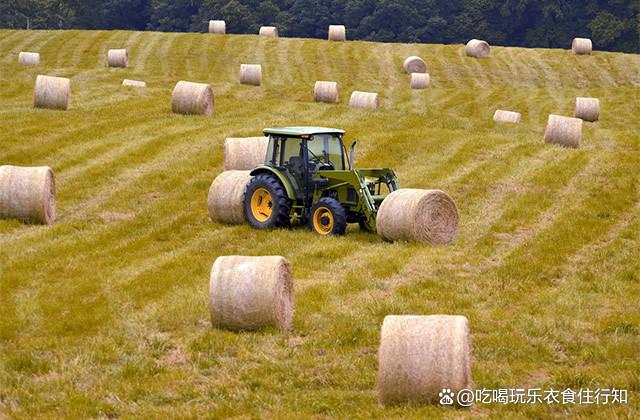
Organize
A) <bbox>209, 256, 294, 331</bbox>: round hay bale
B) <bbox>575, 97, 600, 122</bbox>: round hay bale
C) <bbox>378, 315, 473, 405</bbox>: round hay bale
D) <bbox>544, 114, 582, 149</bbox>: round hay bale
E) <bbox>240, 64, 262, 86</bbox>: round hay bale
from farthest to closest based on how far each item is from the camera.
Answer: <bbox>240, 64, 262, 86</bbox>: round hay bale → <bbox>575, 97, 600, 122</bbox>: round hay bale → <bbox>544, 114, 582, 149</bbox>: round hay bale → <bbox>209, 256, 294, 331</bbox>: round hay bale → <bbox>378, 315, 473, 405</bbox>: round hay bale

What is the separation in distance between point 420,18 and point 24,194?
8214 cm

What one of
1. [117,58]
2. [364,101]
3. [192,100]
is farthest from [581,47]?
[192,100]

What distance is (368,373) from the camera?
13.1m

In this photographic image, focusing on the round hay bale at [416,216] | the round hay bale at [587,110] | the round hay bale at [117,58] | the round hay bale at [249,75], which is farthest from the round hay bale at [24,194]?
the round hay bale at [117,58]

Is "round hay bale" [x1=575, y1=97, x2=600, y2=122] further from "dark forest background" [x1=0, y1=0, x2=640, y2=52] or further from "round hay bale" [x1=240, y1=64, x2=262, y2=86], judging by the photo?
"dark forest background" [x1=0, y1=0, x2=640, y2=52]

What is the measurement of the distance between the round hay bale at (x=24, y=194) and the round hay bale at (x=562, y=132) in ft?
55.8

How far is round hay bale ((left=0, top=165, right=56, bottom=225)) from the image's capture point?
2255cm

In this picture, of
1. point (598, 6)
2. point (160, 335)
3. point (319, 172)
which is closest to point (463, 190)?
point (319, 172)

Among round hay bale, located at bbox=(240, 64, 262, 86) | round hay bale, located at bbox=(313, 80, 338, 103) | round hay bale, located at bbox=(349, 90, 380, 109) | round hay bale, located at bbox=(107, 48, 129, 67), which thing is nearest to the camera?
round hay bale, located at bbox=(349, 90, 380, 109)

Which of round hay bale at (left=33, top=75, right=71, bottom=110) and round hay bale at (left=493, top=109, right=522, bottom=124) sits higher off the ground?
round hay bale at (left=33, top=75, right=71, bottom=110)

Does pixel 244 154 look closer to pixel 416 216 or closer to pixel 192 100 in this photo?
pixel 416 216

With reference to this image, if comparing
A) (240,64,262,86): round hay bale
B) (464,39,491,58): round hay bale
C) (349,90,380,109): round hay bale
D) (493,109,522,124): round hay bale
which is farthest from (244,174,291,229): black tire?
(464,39,491,58): round hay bale

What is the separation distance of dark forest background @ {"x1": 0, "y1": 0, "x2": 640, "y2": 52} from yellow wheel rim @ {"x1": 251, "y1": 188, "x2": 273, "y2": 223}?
75665mm

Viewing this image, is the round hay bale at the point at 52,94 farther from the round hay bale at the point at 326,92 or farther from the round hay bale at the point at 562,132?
the round hay bale at the point at 562,132
